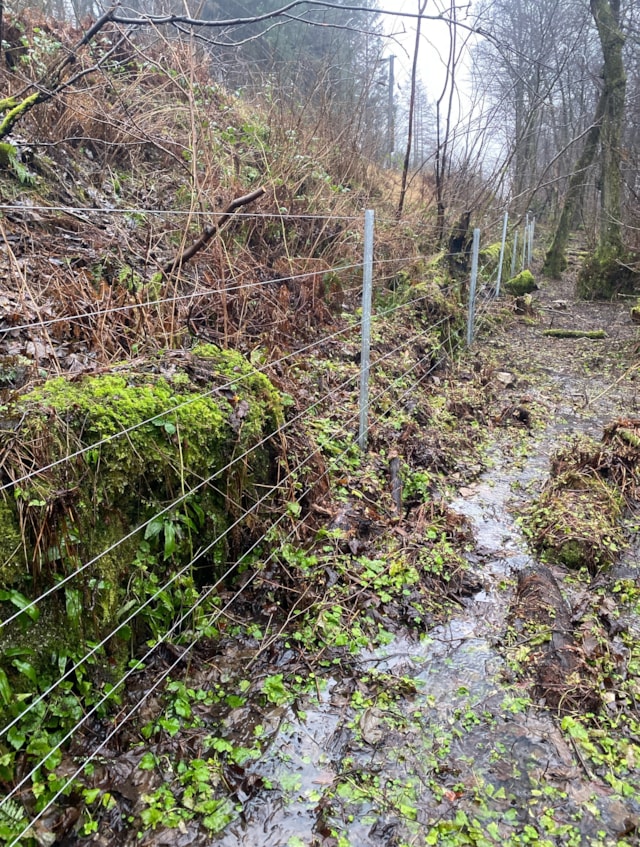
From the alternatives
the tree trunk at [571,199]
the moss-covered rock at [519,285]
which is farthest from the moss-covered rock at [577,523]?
the tree trunk at [571,199]

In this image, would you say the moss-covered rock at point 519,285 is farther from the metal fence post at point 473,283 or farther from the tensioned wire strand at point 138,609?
the tensioned wire strand at point 138,609

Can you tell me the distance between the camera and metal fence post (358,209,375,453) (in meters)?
4.50

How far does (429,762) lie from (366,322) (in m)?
3.15

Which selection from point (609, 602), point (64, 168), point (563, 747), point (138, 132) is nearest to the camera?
point (563, 747)

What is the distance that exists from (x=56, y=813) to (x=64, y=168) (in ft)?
19.8

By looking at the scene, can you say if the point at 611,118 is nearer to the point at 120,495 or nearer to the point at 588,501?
the point at 588,501

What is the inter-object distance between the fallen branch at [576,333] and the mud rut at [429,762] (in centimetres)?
842

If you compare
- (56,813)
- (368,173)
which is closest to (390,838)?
(56,813)

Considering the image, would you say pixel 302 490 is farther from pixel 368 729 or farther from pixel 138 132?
pixel 138 132

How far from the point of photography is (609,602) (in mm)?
3566

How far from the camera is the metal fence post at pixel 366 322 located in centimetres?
450

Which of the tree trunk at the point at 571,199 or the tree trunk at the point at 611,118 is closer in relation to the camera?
the tree trunk at the point at 611,118

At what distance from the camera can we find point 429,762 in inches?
99.9

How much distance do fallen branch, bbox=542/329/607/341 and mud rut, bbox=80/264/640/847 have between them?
8421 millimetres
